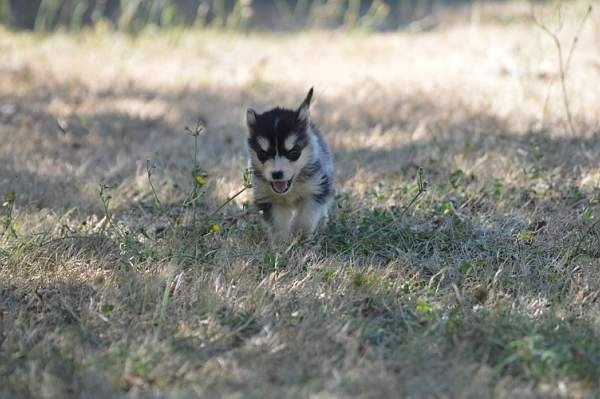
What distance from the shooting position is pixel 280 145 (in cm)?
498

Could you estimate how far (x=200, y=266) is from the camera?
4.65 meters

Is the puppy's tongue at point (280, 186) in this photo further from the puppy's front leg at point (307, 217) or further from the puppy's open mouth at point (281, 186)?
the puppy's front leg at point (307, 217)

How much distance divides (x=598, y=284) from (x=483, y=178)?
1974mm

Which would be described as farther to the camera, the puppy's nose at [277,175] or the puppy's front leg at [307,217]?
the puppy's front leg at [307,217]

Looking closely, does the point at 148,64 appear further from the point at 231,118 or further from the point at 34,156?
the point at 34,156

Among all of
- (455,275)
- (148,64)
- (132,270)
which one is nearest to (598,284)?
(455,275)

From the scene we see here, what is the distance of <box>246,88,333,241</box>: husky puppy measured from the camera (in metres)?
4.99

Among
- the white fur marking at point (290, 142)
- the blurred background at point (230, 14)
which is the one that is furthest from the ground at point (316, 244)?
the blurred background at point (230, 14)

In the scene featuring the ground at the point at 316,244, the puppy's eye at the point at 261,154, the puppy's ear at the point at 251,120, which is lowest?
the ground at the point at 316,244

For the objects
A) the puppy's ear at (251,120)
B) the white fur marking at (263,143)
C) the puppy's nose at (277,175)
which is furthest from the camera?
the puppy's ear at (251,120)

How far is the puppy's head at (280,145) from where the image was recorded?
496 centimetres

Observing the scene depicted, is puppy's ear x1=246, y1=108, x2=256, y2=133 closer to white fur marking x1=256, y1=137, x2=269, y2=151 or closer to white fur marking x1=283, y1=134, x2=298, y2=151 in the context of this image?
white fur marking x1=256, y1=137, x2=269, y2=151

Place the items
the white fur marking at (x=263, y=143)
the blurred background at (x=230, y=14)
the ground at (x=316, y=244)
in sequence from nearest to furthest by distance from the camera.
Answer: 1. the ground at (x=316, y=244)
2. the white fur marking at (x=263, y=143)
3. the blurred background at (x=230, y=14)

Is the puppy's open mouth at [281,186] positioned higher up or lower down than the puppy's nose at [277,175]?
lower down
